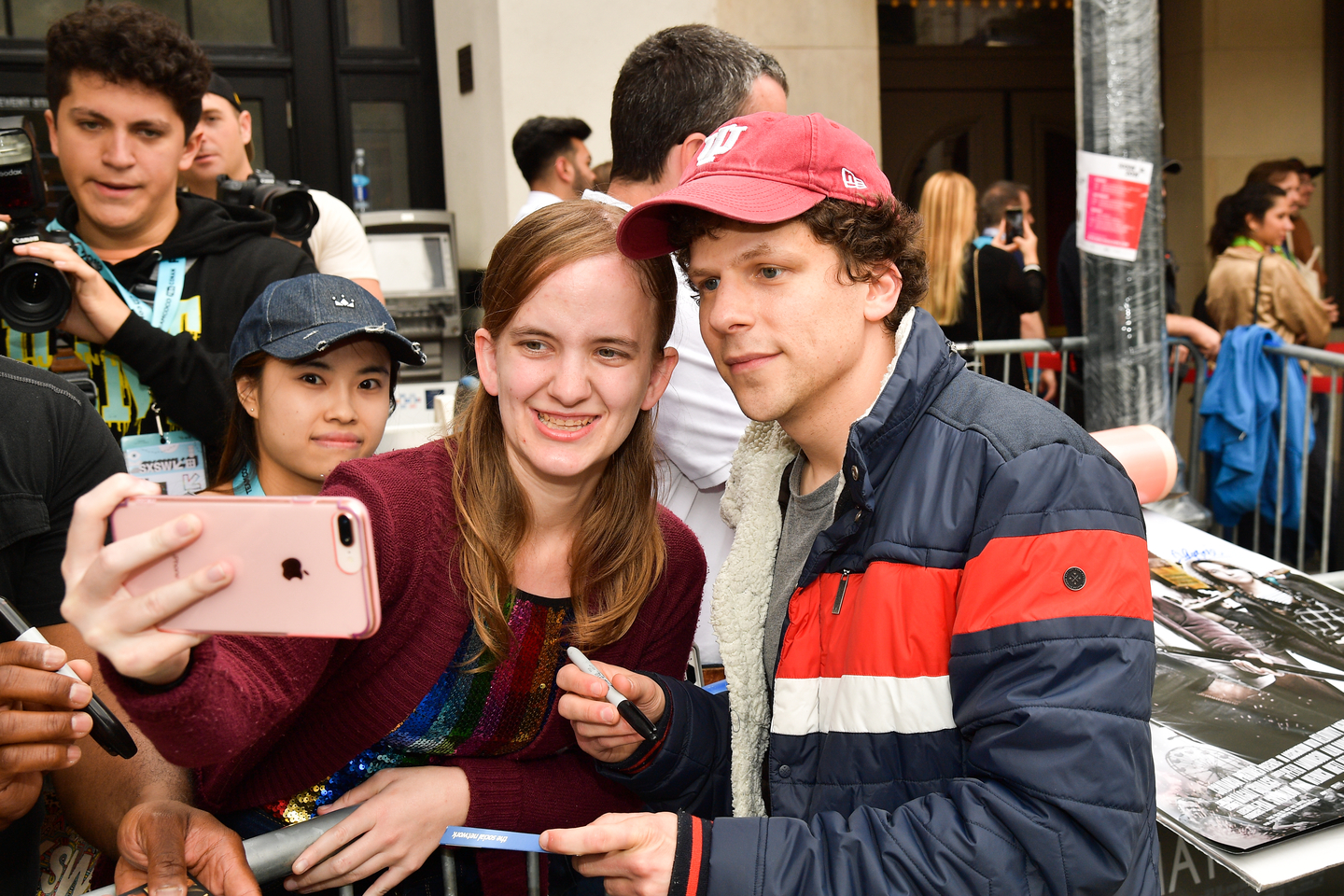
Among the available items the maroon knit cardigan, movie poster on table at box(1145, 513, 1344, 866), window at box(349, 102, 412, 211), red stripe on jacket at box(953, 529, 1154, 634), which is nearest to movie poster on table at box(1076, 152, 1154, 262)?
movie poster on table at box(1145, 513, 1344, 866)

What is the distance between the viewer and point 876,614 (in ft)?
4.65

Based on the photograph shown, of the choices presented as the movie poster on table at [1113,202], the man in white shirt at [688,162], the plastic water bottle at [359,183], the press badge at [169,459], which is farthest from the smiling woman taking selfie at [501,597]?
the plastic water bottle at [359,183]

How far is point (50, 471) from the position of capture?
5.71 feet

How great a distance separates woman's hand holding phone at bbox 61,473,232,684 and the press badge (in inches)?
69.3

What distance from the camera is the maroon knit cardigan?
4.36 ft

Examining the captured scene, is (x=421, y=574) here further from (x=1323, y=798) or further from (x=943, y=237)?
(x=943, y=237)

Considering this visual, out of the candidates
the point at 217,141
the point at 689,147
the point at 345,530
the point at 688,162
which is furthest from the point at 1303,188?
the point at 345,530

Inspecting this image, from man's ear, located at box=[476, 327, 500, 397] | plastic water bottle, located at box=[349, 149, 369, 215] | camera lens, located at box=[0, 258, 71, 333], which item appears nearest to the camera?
man's ear, located at box=[476, 327, 500, 397]

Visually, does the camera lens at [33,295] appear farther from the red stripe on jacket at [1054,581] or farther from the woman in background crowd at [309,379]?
the red stripe on jacket at [1054,581]

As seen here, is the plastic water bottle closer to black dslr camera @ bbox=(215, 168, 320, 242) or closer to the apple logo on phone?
black dslr camera @ bbox=(215, 168, 320, 242)

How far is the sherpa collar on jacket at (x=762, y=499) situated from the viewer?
146 cm

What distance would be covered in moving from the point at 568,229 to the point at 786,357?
0.43 meters

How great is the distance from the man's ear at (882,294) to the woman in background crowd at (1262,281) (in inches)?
182

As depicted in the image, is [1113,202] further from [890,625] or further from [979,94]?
[979,94]
